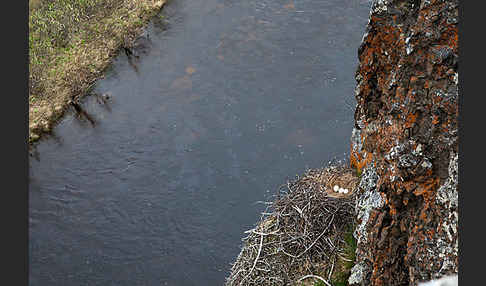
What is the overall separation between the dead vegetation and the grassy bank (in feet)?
26.5

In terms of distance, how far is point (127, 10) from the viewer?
1877 cm

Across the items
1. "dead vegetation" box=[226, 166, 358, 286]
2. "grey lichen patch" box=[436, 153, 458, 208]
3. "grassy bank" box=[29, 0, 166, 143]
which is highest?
"grassy bank" box=[29, 0, 166, 143]

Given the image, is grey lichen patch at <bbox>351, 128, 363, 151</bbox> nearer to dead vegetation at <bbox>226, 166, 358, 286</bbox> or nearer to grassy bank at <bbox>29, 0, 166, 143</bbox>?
dead vegetation at <bbox>226, 166, 358, 286</bbox>

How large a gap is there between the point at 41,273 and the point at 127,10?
946 cm

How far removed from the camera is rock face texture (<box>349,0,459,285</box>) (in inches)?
192

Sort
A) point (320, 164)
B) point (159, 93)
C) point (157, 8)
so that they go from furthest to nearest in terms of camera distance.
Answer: point (157, 8), point (159, 93), point (320, 164)

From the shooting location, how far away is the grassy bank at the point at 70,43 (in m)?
16.3

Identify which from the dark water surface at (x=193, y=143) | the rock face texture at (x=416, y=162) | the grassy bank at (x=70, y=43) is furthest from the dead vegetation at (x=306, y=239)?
the grassy bank at (x=70, y=43)

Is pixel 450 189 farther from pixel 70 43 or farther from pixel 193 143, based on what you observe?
pixel 70 43

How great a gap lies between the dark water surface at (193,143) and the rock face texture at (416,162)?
636cm

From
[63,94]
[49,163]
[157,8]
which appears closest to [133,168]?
[49,163]

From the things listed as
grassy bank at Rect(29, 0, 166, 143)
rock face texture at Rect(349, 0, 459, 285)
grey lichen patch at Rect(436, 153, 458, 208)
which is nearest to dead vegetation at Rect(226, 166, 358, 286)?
rock face texture at Rect(349, 0, 459, 285)

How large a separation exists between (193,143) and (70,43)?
6150mm

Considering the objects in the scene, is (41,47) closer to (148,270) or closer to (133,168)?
(133,168)
